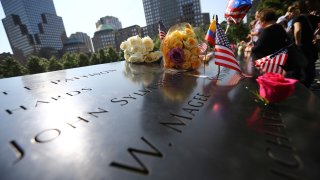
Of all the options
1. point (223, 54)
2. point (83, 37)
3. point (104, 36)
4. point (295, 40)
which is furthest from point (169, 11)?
point (223, 54)

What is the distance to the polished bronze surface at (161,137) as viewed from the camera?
0.80 m

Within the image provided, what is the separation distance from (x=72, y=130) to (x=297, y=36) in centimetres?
388

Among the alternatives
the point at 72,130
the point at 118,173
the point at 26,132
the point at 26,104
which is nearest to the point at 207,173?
the point at 118,173

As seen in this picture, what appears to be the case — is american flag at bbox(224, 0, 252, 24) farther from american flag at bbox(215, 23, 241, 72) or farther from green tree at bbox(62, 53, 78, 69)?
green tree at bbox(62, 53, 78, 69)

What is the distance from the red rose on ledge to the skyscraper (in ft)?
261

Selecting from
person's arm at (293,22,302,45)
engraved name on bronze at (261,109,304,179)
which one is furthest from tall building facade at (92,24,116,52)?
engraved name on bronze at (261,109,304,179)

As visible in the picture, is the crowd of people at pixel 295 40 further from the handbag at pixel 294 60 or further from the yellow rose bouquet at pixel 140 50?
the yellow rose bouquet at pixel 140 50

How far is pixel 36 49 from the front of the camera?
358 feet

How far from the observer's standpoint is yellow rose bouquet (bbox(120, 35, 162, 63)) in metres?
3.95

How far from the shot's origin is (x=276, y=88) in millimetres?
1357

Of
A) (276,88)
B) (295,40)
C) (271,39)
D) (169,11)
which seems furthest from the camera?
(169,11)

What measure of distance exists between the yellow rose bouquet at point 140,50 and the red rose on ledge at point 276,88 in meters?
2.80

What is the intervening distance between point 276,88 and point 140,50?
3002mm

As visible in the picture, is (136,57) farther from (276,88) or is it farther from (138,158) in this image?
(138,158)
